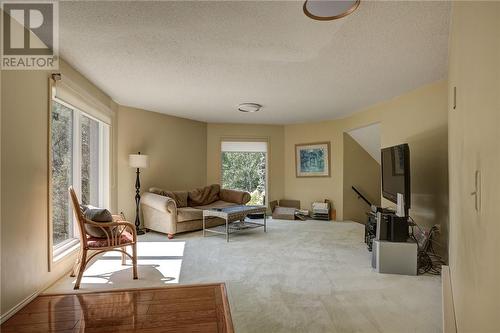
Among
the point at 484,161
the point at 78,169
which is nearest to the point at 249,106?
the point at 78,169

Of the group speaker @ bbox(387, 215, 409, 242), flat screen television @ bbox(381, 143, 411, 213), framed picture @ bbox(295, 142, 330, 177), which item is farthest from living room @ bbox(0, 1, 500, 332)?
framed picture @ bbox(295, 142, 330, 177)

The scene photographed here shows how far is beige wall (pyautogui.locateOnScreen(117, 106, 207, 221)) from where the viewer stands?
5.03m

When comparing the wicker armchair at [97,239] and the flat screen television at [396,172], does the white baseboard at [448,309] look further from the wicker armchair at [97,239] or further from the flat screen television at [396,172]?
the wicker armchair at [97,239]

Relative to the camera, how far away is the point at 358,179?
6.21 metres

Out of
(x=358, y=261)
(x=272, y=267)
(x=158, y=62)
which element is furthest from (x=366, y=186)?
(x=158, y=62)

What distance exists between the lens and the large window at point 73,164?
124 inches

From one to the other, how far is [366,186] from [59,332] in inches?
228

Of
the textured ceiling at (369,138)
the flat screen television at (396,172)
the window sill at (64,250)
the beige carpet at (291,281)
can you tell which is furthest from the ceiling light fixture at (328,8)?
the textured ceiling at (369,138)

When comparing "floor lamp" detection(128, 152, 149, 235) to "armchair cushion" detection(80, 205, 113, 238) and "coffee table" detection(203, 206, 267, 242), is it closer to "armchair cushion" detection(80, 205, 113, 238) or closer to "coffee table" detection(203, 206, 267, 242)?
"coffee table" detection(203, 206, 267, 242)

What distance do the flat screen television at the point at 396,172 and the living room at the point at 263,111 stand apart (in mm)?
271

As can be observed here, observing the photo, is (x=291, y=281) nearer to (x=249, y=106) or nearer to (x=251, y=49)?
(x=251, y=49)

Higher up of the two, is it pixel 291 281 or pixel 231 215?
pixel 231 215

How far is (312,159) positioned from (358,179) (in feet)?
3.58

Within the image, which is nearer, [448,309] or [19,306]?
[448,309]
